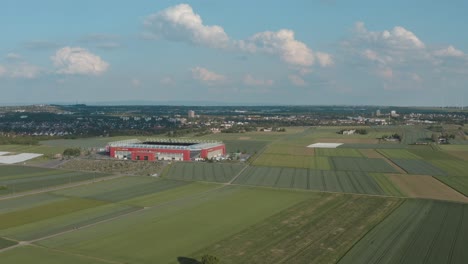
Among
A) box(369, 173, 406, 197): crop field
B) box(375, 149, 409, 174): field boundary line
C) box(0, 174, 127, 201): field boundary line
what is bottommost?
box(0, 174, 127, 201): field boundary line

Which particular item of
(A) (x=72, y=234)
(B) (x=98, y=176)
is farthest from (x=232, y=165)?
(A) (x=72, y=234)

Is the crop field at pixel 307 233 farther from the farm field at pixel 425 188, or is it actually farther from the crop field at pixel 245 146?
the crop field at pixel 245 146

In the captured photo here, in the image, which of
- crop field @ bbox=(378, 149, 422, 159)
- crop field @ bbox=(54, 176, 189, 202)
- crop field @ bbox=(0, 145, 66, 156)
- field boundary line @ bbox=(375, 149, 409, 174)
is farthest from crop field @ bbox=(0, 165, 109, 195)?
crop field @ bbox=(378, 149, 422, 159)

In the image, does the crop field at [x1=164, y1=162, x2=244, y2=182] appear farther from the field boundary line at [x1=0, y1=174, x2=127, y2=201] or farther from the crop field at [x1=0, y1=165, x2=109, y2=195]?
the crop field at [x1=0, y1=165, x2=109, y2=195]

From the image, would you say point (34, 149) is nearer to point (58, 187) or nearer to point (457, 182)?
point (58, 187)

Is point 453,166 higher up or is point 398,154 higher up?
point 398,154

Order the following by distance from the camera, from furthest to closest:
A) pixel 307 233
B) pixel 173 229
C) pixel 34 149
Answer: pixel 34 149, pixel 173 229, pixel 307 233

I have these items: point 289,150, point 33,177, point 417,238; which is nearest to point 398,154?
point 289,150

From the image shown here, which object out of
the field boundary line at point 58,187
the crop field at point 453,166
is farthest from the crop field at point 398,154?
the field boundary line at point 58,187
